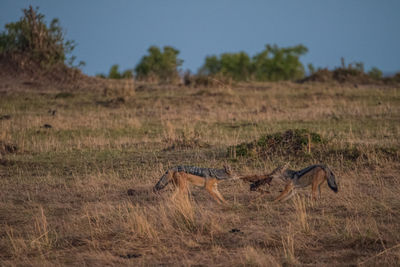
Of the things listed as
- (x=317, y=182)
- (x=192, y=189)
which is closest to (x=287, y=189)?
(x=317, y=182)

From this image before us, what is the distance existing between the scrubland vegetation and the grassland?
2 cm

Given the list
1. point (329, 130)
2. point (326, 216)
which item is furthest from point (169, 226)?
point (329, 130)

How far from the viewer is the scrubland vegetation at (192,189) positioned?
5.37 metres

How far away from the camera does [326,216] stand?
6.27m

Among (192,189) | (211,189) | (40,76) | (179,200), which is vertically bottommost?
(192,189)

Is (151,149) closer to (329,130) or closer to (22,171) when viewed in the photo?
(22,171)

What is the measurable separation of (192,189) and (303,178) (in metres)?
2.17

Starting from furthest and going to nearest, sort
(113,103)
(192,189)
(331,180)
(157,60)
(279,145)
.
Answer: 1. (157,60)
2. (113,103)
3. (279,145)
4. (192,189)
5. (331,180)

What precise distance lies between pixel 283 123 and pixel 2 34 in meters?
21.9

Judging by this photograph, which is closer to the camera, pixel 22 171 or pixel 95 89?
pixel 22 171

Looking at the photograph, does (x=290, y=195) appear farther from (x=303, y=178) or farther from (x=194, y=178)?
(x=194, y=178)

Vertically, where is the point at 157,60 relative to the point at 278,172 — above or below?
above

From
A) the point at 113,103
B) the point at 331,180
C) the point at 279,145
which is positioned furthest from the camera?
the point at 113,103

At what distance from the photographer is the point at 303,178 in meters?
6.74
